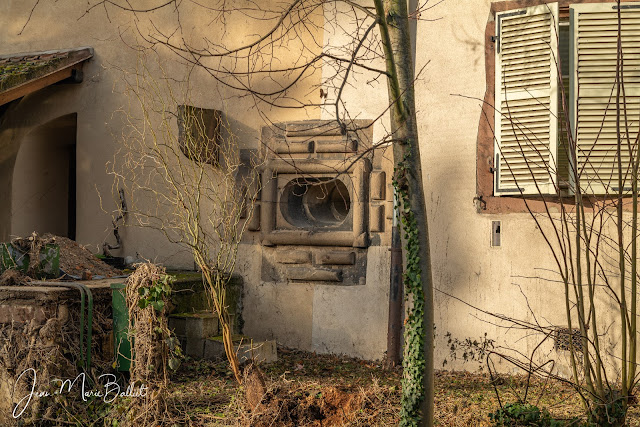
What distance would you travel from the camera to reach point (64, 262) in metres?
7.45

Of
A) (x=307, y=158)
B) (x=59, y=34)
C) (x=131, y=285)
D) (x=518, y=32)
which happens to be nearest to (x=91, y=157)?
(x=59, y=34)

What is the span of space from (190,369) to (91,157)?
3.32 meters

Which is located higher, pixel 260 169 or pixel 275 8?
pixel 275 8

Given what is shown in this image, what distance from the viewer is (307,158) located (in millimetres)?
8227

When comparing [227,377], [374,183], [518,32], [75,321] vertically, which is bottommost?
[227,377]

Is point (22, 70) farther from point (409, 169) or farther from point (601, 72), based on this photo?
point (601, 72)

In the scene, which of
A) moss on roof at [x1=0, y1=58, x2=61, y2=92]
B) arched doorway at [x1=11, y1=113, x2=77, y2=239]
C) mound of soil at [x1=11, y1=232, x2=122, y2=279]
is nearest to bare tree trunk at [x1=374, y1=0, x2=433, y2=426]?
mound of soil at [x1=11, y1=232, x2=122, y2=279]

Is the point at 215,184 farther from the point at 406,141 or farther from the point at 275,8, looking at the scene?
the point at 406,141

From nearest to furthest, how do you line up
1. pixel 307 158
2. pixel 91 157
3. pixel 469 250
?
pixel 469 250 → pixel 307 158 → pixel 91 157

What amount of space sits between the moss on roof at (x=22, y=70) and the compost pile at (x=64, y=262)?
6.14ft

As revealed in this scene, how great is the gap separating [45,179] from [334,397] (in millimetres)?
6242

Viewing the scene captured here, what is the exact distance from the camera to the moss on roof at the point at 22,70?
8375 millimetres

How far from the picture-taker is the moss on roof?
330 inches

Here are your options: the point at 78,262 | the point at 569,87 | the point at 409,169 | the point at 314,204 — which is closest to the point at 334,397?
the point at 409,169
